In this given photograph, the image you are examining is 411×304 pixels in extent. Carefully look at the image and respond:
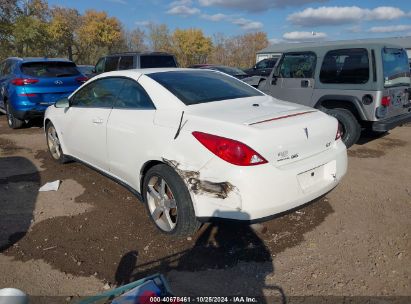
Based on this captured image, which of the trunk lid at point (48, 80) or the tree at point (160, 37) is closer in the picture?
the trunk lid at point (48, 80)

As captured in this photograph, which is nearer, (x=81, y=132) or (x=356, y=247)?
(x=356, y=247)

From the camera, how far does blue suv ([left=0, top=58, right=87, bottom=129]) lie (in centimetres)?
834

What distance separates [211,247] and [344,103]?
4290 millimetres

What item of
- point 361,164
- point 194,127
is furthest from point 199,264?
point 361,164

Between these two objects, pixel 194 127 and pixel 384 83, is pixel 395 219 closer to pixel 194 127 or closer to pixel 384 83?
pixel 194 127

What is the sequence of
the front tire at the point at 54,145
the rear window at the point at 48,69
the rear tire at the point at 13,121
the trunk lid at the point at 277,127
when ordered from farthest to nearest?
the rear tire at the point at 13,121
the rear window at the point at 48,69
the front tire at the point at 54,145
the trunk lid at the point at 277,127

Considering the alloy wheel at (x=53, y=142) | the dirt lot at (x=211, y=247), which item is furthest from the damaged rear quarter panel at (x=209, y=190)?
the alloy wheel at (x=53, y=142)

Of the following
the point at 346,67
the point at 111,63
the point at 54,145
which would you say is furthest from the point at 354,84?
the point at 111,63

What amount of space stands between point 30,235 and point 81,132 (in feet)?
4.91

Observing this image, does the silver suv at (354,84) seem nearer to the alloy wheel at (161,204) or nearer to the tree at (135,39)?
the alloy wheel at (161,204)

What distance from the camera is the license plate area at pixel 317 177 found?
10.6 ft

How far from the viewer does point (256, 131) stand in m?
3.00

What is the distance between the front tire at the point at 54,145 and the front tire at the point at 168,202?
2.44m

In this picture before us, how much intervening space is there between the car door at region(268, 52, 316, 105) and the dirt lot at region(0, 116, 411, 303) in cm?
256
